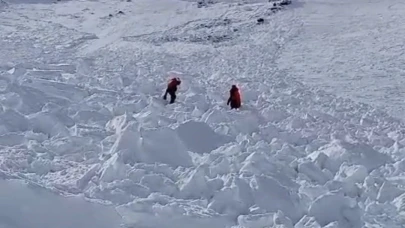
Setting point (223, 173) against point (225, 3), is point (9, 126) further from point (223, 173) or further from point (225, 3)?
point (225, 3)

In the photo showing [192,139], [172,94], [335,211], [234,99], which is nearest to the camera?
[335,211]

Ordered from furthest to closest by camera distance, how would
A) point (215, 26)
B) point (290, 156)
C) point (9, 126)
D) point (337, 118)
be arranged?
point (215, 26), point (337, 118), point (9, 126), point (290, 156)

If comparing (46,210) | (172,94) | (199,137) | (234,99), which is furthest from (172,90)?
(46,210)

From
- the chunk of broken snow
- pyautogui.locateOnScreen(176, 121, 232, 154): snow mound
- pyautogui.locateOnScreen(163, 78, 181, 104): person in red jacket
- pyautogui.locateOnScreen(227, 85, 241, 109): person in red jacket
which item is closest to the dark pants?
pyautogui.locateOnScreen(163, 78, 181, 104): person in red jacket

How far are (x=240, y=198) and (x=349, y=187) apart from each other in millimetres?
1898

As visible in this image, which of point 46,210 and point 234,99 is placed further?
point 234,99

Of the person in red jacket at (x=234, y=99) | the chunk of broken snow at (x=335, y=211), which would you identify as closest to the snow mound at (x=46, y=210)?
the chunk of broken snow at (x=335, y=211)

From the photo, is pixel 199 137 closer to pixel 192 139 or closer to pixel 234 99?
pixel 192 139

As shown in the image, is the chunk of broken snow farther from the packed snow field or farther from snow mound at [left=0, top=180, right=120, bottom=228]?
snow mound at [left=0, top=180, right=120, bottom=228]

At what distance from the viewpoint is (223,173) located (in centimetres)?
1205

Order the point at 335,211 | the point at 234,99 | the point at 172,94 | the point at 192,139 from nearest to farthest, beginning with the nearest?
1. the point at 335,211
2. the point at 192,139
3. the point at 234,99
4. the point at 172,94

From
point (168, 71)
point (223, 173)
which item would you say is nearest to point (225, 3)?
point (168, 71)

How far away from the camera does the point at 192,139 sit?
13.9 m

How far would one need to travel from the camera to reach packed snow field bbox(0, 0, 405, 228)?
11.1m
